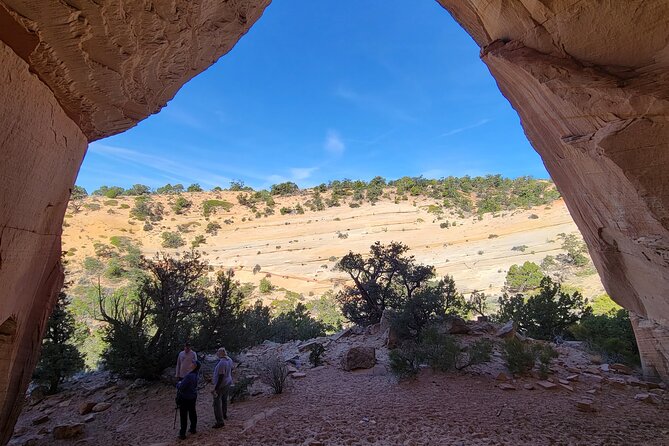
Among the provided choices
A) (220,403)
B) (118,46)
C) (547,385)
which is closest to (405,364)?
(547,385)

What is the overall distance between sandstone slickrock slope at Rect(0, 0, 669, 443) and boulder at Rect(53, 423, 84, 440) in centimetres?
149

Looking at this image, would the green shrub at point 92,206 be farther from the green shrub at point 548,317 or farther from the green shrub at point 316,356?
the green shrub at point 548,317

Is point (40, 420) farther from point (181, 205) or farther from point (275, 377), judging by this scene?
point (181, 205)

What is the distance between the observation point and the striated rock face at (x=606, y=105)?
304 centimetres

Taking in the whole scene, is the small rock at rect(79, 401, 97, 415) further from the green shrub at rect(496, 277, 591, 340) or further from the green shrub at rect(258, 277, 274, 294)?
the green shrub at rect(258, 277, 274, 294)

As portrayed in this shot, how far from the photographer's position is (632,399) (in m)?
5.51

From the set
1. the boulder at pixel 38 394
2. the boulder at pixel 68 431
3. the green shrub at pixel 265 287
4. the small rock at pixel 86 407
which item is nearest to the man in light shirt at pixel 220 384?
the boulder at pixel 68 431

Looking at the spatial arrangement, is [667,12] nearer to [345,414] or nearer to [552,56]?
[552,56]

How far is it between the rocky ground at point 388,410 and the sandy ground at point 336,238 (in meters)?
11.7

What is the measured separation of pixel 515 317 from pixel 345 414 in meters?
7.65

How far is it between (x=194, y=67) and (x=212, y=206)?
38.1m

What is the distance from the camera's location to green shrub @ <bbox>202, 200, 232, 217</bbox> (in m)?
39.7

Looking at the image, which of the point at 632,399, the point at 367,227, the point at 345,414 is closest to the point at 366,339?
the point at 345,414

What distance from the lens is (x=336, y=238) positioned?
31109mm
